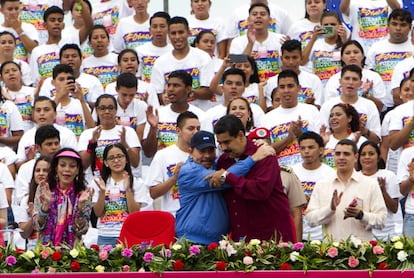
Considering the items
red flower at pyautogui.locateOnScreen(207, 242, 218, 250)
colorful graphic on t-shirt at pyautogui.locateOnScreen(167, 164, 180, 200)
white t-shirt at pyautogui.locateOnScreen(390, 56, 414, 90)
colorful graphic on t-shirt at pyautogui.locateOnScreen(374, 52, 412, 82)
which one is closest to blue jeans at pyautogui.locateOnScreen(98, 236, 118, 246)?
colorful graphic on t-shirt at pyautogui.locateOnScreen(167, 164, 180, 200)

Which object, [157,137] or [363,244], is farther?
[157,137]

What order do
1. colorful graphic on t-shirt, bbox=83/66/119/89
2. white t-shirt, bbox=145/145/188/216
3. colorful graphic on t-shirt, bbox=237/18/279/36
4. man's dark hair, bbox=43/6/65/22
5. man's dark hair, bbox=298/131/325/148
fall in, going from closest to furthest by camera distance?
1. man's dark hair, bbox=298/131/325/148
2. white t-shirt, bbox=145/145/188/216
3. colorful graphic on t-shirt, bbox=83/66/119/89
4. colorful graphic on t-shirt, bbox=237/18/279/36
5. man's dark hair, bbox=43/6/65/22

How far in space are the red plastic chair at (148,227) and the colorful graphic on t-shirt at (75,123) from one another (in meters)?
3.73

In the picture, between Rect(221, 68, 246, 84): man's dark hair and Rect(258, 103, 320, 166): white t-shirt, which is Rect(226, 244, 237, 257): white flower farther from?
Rect(221, 68, 246, 84): man's dark hair

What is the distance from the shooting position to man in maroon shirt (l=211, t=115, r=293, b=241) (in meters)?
11.0

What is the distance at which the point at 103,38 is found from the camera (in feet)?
56.5

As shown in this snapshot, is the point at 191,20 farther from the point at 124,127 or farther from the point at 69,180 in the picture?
the point at 69,180

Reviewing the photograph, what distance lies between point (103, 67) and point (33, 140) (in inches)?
94.2

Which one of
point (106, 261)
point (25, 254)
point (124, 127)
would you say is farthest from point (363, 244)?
point (124, 127)

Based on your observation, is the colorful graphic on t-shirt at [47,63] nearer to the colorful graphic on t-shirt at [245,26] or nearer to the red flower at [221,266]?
the colorful graphic on t-shirt at [245,26]

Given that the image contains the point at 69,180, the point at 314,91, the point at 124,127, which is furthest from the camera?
the point at 314,91

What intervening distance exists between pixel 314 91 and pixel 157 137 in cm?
205

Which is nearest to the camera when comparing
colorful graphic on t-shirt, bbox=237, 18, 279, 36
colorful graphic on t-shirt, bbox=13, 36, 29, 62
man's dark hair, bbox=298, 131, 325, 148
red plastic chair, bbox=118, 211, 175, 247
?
red plastic chair, bbox=118, 211, 175, 247

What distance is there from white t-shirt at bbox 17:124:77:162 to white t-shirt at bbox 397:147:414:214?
3.65m
